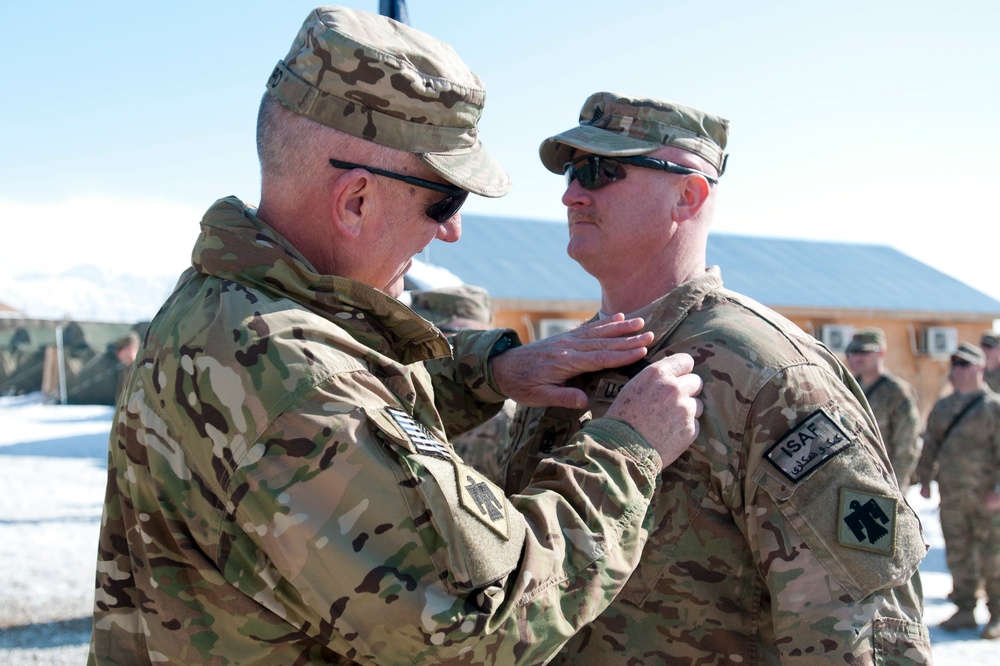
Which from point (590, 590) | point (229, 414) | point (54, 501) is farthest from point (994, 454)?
point (54, 501)

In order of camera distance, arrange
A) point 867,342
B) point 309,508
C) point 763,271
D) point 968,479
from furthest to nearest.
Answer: point 763,271 < point 867,342 < point 968,479 < point 309,508

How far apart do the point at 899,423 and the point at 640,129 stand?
23.3 feet

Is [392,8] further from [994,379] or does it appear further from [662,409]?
[994,379]

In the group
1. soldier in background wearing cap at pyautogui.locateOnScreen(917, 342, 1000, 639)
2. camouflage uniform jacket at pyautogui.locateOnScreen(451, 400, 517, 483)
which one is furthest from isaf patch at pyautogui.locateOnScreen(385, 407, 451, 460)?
soldier in background wearing cap at pyautogui.locateOnScreen(917, 342, 1000, 639)

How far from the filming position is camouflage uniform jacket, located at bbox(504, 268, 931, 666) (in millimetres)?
2033

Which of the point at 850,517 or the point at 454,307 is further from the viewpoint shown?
the point at 454,307

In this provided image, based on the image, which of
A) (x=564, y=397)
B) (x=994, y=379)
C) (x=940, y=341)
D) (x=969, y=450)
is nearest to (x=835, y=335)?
(x=940, y=341)

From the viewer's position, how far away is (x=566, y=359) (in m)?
2.45

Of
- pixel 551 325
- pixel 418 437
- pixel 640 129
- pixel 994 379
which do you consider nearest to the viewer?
pixel 418 437

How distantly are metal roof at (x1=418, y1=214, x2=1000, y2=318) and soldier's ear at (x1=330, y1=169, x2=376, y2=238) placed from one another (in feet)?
42.1

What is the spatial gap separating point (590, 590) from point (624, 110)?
1.61 meters

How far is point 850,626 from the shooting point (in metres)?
2.00

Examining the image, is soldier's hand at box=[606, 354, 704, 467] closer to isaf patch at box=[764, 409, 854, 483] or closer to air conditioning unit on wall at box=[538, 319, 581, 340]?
isaf patch at box=[764, 409, 854, 483]

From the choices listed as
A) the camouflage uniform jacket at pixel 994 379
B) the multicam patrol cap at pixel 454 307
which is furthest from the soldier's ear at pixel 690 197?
the camouflage uniform jacket at pixel 994 379
